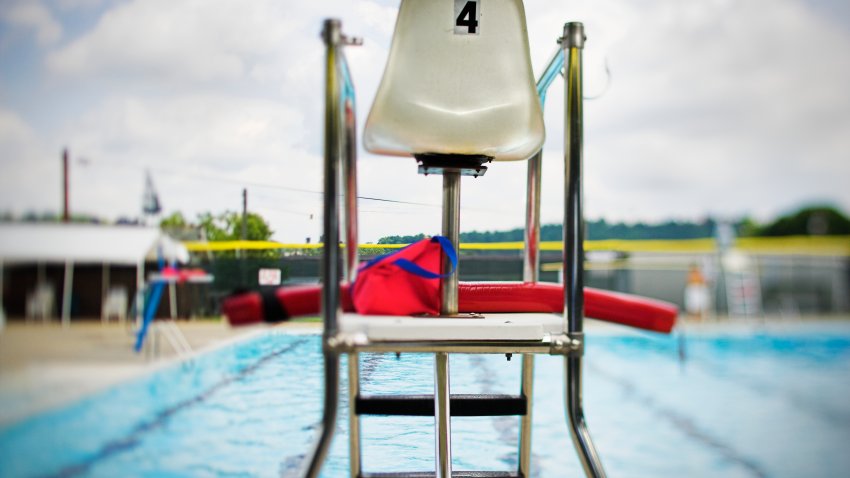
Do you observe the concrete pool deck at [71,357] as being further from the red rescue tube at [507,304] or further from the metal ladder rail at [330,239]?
the metal ladder rail at [330,239]

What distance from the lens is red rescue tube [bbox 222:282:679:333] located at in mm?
672

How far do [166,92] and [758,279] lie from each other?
23.2 feet

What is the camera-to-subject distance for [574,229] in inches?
27.5

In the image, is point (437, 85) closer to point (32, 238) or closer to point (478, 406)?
point (478, 406)

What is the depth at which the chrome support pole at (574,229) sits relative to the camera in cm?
68

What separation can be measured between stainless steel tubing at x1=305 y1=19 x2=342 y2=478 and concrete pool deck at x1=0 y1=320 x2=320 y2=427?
791 millimetres

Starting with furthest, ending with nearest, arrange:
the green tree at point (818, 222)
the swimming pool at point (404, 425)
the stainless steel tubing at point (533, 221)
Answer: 1. the green tree at point (818, 222)
2. the swimming pool at point (404, 425)
3. the stainless steel tubing at point (533, 221)

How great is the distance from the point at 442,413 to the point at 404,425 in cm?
59

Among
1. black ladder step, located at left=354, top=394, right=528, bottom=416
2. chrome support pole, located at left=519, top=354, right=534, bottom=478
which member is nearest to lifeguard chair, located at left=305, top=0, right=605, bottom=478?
black ladder step, located at left=354, top=394, right=528, bottom=416

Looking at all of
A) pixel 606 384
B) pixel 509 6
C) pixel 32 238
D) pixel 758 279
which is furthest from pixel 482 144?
pixel 758 279

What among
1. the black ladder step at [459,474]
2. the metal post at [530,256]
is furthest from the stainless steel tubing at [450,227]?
the black ladder step at [459,474]

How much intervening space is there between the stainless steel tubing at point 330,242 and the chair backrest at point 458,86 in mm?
122

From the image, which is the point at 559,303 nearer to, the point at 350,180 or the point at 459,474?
the point at 350,180

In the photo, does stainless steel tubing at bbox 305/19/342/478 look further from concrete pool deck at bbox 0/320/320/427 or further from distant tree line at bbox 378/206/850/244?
distant tree line at bbox 378/206/850/244
